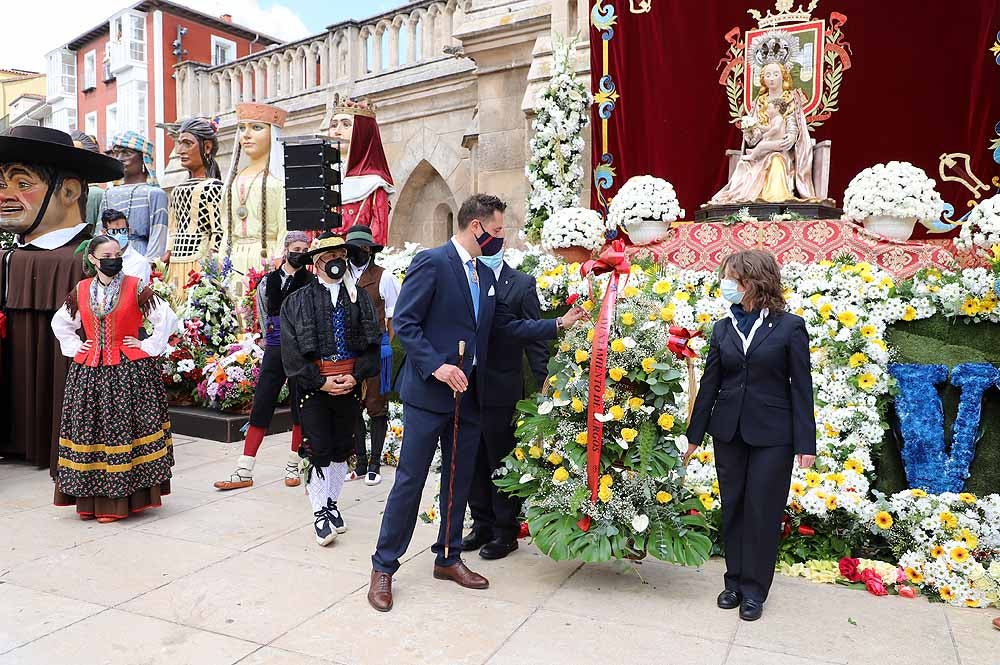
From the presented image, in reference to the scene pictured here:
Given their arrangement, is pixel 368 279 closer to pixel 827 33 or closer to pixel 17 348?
pixel 17 348

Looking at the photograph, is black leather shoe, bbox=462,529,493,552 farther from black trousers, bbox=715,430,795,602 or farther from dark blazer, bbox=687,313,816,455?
dark blazer, bbox=687,313,816,455

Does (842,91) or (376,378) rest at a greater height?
(842,91)

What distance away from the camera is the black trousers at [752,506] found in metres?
3.68

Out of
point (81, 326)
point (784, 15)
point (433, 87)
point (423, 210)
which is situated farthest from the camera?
point (423, 210)

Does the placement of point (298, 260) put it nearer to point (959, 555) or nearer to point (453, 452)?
point (453, 452)

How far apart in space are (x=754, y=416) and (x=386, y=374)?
136 inches

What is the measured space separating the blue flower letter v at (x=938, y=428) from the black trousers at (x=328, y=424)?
10.5 feet

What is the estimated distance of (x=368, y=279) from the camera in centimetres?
634

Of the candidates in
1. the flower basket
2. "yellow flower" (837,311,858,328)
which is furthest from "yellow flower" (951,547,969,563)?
the flower basket

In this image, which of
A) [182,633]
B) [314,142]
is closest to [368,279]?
A: [314,142]

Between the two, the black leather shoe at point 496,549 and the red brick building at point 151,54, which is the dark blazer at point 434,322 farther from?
the red brick building at point 151,54

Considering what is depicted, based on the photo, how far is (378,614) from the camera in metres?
3.69

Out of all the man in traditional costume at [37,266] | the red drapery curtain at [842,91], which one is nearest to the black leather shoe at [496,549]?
the man in traditional costume at [37,266]

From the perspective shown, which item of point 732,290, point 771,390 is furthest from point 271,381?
point 771,390
